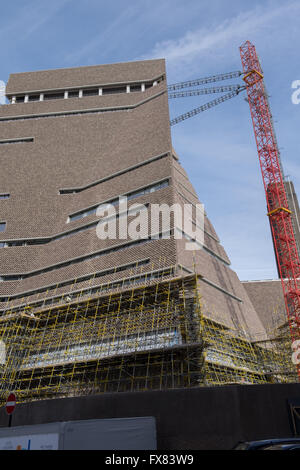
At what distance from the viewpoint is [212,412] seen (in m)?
14.2

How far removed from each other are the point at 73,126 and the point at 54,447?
43241 mm

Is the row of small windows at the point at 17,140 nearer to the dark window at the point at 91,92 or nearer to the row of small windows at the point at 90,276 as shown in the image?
the dark window at the point at 91,92

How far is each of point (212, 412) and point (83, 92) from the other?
48187 millimetres

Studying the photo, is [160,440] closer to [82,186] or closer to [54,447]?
[54,447]

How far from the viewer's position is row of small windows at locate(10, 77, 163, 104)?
170 ft

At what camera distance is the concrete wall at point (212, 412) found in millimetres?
13875

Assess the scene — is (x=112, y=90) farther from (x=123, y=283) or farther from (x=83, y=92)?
(x=123, y=283)

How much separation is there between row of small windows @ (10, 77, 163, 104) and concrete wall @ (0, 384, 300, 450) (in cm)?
4428

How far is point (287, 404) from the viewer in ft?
48.9

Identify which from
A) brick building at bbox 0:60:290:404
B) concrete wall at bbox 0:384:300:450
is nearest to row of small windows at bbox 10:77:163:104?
brick building at bbox 0:60:290:404

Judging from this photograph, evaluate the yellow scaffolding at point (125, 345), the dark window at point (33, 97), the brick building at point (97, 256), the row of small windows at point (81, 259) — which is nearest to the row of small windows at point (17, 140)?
the brick building at point (97, 256)

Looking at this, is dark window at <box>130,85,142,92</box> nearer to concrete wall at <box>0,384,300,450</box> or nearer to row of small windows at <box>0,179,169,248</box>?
row of small windows at <box>0,179,169,248</box>

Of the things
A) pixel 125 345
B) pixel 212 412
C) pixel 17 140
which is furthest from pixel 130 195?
pixel 212 412

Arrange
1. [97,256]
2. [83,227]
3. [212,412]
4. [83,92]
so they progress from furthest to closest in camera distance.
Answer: [83,92] → [83,227] → [97,256] → [212,412]
